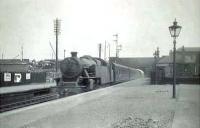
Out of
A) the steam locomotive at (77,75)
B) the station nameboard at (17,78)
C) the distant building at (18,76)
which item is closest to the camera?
the steam locomotive at (77,75)

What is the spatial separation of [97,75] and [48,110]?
1168 centimetres

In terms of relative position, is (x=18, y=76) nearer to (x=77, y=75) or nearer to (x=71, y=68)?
(x=71, y=68)

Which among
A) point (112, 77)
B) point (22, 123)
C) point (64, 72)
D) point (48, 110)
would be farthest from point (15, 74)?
point (22, 123)

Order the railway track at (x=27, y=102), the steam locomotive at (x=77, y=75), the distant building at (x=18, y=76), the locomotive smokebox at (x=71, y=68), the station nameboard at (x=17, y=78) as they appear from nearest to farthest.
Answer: the railway track at (x=27, y=102), the steam locomotive at (x=77, y=75), the locomotive smokebox at (x=71, y=68), the distant building at (x=18, y=76), the station nameboard at (x=17, y=78)

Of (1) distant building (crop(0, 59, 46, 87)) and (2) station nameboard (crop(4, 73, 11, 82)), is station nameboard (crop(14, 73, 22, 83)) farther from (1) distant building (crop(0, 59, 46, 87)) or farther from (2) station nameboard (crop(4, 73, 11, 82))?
(2) station nameboard (crop(4, 73, 11, 82))

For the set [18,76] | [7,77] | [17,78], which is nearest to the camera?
[7,77]

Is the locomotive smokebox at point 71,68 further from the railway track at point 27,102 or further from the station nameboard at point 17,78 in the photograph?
the station nameboard at point 17,78

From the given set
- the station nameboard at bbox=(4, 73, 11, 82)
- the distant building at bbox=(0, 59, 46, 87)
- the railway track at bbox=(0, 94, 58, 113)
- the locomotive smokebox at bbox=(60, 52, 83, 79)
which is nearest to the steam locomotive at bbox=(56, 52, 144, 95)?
the locomotive smokebox at bbox=(60, 52, 83, 79)

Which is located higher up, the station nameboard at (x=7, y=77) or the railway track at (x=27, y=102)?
the station nameboard at (x=7, y=77)

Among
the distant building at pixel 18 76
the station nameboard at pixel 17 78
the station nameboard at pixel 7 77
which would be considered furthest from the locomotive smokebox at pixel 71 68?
the station nameboard at pixel 17 78

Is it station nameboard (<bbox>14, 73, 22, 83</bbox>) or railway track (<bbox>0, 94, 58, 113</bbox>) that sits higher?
station nameboard (<bbox>14, 73, 22, 83</bbox>)

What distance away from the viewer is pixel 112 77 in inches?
1186

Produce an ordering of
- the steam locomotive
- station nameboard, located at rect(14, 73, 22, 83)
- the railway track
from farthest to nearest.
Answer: station nameboard, located at rect(14, 73, 22, 83), the steam locomotive, the railway track

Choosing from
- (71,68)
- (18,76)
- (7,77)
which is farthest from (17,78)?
(71,68)
